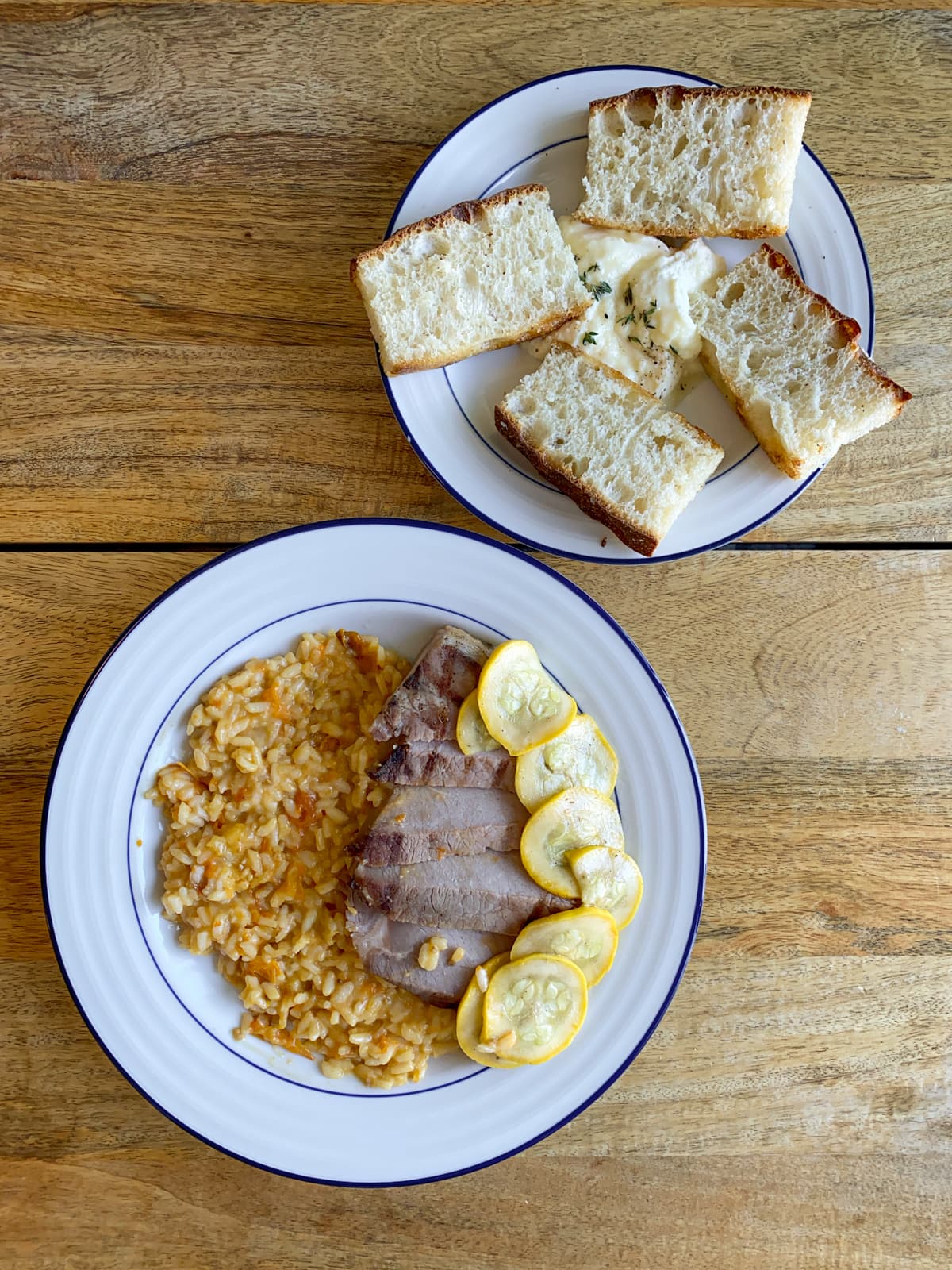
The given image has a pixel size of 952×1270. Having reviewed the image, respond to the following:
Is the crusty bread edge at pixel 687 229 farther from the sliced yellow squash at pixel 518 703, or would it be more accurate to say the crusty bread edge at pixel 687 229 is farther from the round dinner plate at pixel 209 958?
the sliced yellow squash at pixel 518 703

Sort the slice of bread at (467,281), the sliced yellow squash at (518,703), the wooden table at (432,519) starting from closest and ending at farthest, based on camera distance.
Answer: the sliced yellow squash at (518,703), the slice of bread at (467,281), the wooden table at (432,519)

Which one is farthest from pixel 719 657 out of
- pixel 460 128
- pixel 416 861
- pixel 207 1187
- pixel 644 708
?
pixel 207 1187

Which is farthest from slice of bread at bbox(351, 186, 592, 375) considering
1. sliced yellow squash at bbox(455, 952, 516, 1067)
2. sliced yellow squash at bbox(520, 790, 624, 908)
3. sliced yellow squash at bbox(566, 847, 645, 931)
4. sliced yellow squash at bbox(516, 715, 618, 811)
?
sliced yellow squash at bbox(455, 952, 516, 1067)

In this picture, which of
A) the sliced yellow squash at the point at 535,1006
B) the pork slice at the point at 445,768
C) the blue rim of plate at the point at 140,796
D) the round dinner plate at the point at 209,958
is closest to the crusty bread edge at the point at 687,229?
the round dinner plate at the point at 209,958

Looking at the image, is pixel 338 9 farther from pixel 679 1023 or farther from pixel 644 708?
pixel 679 1023

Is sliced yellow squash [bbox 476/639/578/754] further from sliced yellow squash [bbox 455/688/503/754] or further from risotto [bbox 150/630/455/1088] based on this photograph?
risotto [bbox 150/630/455/1088]
